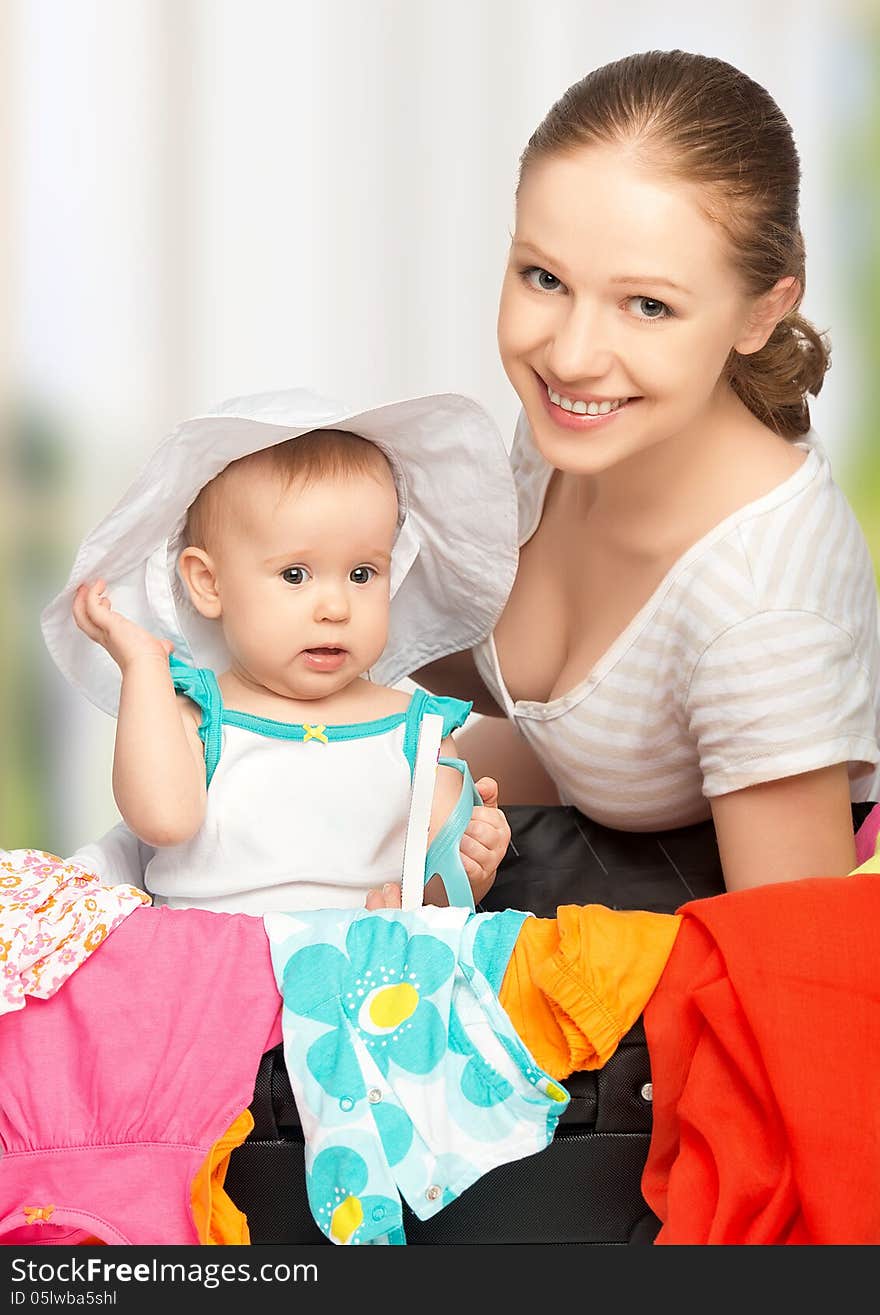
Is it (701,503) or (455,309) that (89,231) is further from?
(701,503)

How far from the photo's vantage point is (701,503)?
57.7 inches

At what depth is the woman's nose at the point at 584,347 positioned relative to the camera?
130 cm

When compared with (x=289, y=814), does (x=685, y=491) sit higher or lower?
higher

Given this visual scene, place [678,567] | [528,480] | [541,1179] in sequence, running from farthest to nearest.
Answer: [528,480], [678,567], [541,1179]

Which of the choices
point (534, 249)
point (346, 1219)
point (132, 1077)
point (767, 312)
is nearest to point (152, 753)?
point (132, 1077)

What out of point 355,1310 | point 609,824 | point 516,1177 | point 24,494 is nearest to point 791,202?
point 609,824

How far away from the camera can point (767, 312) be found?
1394 millimetres

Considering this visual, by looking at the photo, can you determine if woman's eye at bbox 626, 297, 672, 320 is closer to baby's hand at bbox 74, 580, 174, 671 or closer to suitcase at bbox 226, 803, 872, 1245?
baby's hand at bbox 74, 580, 174, 671

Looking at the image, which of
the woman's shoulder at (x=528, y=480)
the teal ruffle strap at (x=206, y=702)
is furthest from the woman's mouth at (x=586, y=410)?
the teal ruffle strap at (x=206, y=702)

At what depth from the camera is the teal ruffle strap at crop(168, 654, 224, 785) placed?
1362 millimetres

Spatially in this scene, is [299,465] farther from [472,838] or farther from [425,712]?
[472,838]

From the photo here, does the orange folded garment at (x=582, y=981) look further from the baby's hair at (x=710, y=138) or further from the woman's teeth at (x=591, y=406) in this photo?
the baby's hair at (x=710, y=138)

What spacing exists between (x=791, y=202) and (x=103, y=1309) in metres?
1.05

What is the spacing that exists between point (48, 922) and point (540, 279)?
0.70 metres
